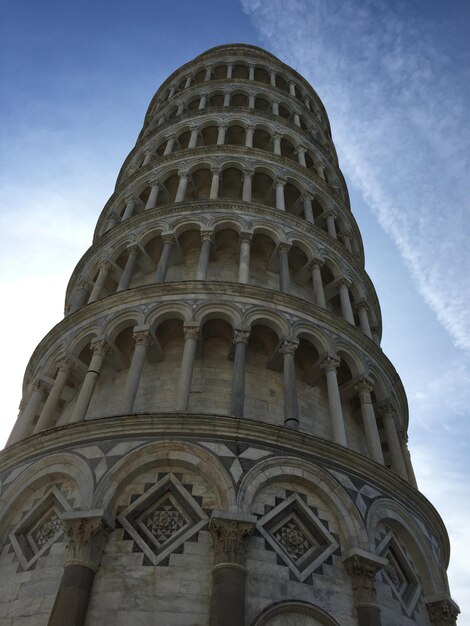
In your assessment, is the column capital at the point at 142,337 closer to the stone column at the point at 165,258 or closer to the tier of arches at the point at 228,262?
the stone column at the point at 165,258

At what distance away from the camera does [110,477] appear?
11.5m

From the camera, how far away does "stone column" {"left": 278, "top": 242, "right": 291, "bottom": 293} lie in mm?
17125

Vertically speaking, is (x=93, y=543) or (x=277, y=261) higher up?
(x=277, y=261)

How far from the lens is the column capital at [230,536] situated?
400 inches

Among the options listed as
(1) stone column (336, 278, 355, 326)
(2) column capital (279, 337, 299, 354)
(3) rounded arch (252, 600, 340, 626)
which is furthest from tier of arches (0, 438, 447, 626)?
(1) stone column (336, 278, 355, 326)

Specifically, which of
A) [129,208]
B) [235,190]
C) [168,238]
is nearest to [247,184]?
[235,190]

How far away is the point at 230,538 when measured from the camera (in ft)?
34.0

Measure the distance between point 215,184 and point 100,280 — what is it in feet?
17.4

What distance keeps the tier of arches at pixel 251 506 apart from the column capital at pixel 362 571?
0.03 metres

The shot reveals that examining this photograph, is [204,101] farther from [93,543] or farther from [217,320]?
[93,543]

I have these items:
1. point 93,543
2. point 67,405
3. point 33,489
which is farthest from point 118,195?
point 93,543

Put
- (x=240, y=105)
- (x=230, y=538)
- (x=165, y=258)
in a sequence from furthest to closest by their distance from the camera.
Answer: (x=240, y=105), (x=165, y=258), (x=230, y=538)

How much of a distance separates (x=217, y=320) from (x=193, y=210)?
496 centimetres

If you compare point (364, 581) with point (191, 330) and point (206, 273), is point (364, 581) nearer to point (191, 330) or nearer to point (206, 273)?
point (191, 330)
